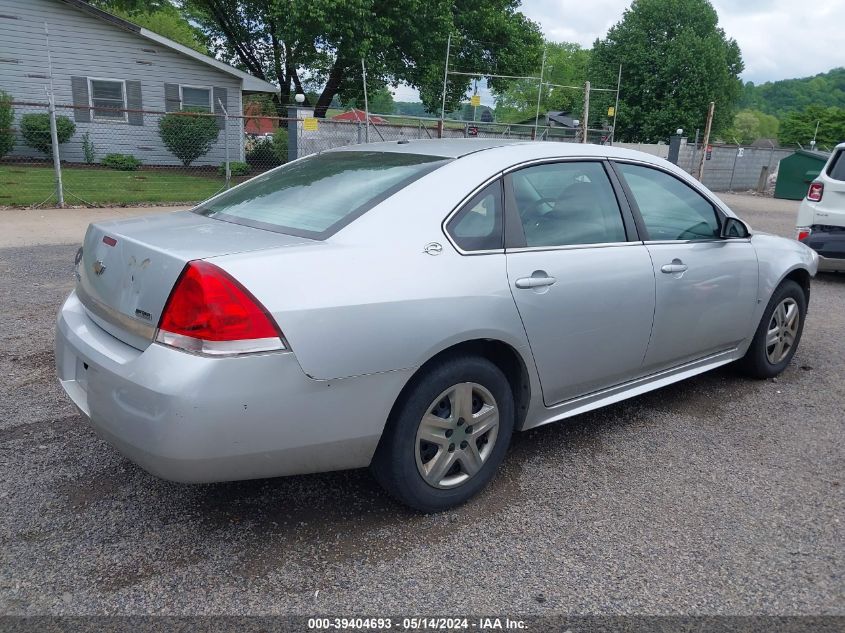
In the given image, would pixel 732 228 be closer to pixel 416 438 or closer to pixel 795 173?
pixel 416 438

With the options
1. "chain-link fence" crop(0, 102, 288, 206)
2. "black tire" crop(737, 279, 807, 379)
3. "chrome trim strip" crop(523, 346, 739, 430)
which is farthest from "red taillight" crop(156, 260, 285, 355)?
"chain-link fence" crop(0, 102, 288, 206)

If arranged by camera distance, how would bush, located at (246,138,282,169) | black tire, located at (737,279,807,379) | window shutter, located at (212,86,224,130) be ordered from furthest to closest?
window shutter, located at (212,86,224,130), bush, located at (246,138,282,169), black tire, located at (737,279,807,379)

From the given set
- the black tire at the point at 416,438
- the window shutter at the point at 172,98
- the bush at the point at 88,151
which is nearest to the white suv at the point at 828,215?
the black tire at the point at 416,438

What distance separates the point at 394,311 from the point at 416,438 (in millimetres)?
535

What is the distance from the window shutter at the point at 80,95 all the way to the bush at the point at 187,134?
74.2 inches

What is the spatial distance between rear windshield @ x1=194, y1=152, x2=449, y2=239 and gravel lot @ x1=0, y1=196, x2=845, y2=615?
119cm

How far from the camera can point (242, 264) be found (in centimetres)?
236

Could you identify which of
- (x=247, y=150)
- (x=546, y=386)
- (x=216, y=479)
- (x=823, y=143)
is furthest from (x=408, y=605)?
(x=823, y=143)

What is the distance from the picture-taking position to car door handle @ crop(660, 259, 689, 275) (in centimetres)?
361

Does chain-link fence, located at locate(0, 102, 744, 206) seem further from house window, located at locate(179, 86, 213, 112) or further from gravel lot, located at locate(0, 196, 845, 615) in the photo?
gravel lot, located at locate(0, 196, 845, 615)

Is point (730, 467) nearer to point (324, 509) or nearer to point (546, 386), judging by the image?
point (546, 386)

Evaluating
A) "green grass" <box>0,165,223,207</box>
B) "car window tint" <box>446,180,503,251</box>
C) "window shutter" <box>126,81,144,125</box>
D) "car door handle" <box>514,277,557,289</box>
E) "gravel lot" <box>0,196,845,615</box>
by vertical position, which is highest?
"window shutter" <box>126,81,144,125</box>

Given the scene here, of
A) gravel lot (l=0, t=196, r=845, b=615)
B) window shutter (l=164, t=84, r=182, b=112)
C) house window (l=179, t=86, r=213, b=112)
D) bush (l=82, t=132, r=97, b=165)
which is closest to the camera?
gravel lot (l=0, t=196, r=845, b=615)

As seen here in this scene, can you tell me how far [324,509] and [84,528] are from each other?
3.06 feet
